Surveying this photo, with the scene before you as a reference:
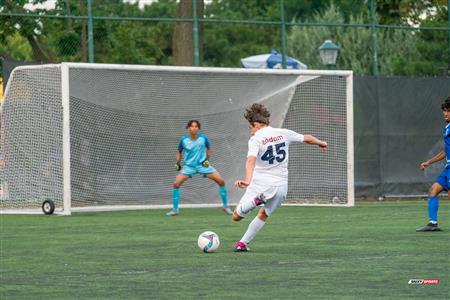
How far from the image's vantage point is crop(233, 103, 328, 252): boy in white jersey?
12.3 m

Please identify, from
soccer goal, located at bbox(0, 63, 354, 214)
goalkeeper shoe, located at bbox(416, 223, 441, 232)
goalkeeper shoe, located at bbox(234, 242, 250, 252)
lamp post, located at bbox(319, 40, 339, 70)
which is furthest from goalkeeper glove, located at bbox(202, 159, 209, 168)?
lamp post, located at bbox(319, 40, 339, 70)

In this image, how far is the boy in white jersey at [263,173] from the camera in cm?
1229

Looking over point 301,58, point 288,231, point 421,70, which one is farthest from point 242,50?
point 288,231

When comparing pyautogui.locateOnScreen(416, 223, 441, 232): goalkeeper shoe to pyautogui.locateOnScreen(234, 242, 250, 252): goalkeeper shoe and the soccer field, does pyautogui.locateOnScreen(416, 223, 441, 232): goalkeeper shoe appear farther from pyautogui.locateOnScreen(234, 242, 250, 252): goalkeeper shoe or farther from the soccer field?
pyautogui.locateOnScreen(234, 242, 250, 252): goalkeeper shoe

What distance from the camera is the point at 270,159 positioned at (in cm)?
1245

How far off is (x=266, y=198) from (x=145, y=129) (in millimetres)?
10092

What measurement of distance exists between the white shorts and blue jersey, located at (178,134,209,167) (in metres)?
8.00

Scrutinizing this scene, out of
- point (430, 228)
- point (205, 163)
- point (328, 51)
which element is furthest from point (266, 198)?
point (328, 51)

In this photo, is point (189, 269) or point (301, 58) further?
point (301, 58)

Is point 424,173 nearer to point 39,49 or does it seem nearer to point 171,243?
point 39,49

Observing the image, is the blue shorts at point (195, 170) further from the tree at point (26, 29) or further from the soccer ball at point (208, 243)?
the soccer ball at point (208, 243)

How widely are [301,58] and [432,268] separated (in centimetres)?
4483

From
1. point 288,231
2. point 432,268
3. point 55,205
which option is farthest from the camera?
point 55,205

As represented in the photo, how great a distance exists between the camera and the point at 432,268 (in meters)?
10.0
